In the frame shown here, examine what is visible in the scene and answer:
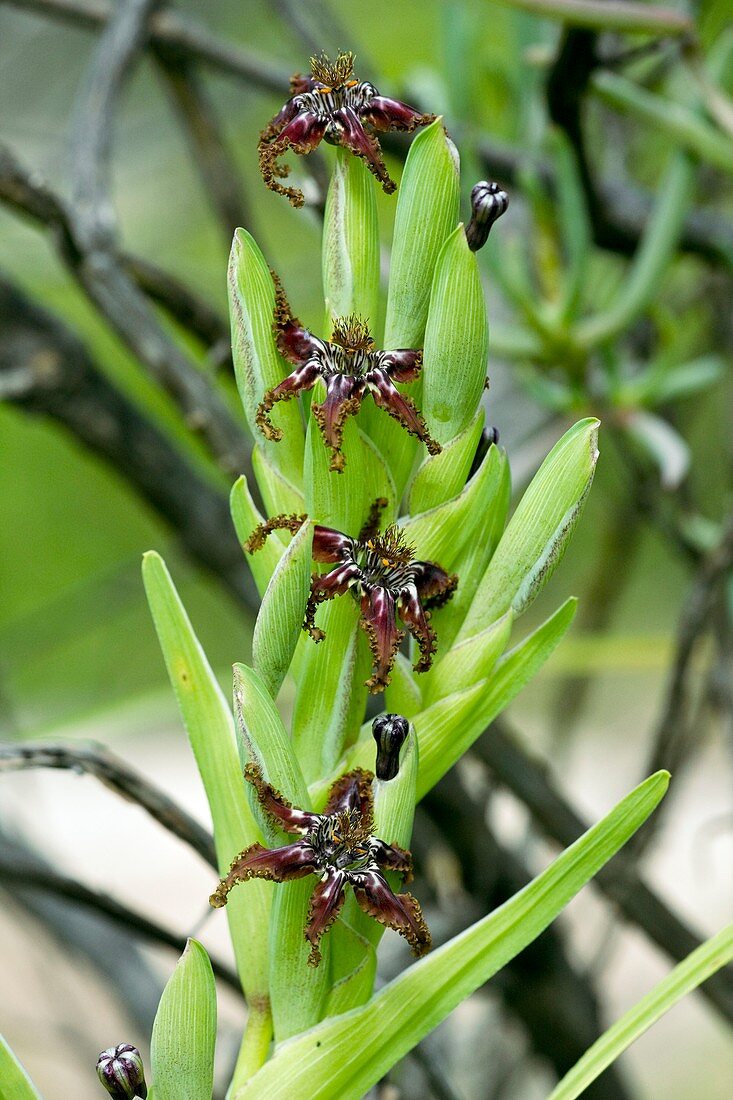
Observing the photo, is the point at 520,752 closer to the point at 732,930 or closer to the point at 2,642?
Answer: the point at 732,930

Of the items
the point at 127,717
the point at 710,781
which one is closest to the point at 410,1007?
the point at 127,717

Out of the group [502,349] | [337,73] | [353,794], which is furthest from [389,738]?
[502,349]

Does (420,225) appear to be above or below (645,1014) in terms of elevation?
above

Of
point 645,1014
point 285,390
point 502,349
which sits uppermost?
point 502,349

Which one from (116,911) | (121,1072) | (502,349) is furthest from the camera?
(502,349)

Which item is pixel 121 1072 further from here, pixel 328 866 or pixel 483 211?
pixel 483 211

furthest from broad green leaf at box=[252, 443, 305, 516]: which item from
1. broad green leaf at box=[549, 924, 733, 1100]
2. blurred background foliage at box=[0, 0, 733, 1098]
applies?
blurred background foliage at box=[0, 0, 733, 1098]

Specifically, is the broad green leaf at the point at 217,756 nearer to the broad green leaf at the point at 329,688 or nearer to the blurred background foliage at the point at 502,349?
the broad green leaf at the point at 329,688

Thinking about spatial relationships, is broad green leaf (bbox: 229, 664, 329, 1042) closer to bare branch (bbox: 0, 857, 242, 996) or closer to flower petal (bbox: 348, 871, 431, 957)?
flower petal (bbox: 348, 871, 431, 957)
